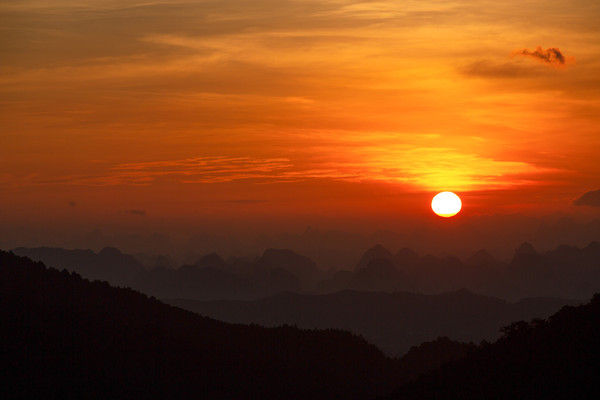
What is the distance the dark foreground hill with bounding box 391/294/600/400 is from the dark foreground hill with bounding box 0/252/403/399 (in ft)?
119

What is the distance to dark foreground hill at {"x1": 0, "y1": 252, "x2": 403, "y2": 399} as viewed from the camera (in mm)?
84562

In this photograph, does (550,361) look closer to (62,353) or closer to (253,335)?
(62,353)

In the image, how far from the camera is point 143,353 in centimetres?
9675

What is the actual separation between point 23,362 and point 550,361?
58.2m

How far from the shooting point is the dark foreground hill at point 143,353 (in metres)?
84.6

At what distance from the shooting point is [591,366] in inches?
1989

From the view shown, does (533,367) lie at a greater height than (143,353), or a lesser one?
lesser

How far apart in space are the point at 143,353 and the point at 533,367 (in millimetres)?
→ 56980

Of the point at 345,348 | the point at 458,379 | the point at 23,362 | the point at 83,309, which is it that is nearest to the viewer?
the point at 458,379

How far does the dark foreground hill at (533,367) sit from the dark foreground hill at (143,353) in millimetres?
36132

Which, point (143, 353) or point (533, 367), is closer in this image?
point (533, 367)

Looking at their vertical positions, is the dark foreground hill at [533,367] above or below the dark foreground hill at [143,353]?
below

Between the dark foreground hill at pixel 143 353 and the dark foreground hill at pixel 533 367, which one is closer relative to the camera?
the dark foreground hill at pixel 533 367

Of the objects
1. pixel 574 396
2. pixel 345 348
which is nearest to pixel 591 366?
pixel 574 396
